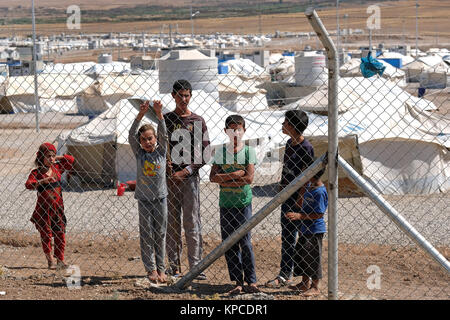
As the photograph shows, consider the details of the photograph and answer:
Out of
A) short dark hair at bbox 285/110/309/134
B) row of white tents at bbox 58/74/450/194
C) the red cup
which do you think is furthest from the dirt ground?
row of white tents at bbox 58/74/450/194

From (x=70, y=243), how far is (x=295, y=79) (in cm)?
1815

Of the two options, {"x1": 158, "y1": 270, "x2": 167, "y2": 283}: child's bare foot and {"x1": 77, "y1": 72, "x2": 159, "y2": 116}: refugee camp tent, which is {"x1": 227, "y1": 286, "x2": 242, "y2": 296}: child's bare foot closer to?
{"x1": 158, "y1": 270, "x2": 167, "y2": 283}: child's bare foot

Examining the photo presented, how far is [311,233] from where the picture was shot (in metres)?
→ 5.95

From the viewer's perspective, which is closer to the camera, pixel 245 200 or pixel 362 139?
pixel 245 200

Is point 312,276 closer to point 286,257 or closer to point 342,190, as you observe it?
point 286,257

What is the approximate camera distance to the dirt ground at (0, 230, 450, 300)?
19.4ft

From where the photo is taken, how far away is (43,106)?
89.2 feet

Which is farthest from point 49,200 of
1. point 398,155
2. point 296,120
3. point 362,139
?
point 398,155

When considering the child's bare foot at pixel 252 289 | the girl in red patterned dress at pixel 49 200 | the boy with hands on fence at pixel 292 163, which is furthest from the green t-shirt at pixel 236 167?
the girl in red patterned dress at pixel 49 200

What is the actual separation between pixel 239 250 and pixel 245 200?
0.44 meters

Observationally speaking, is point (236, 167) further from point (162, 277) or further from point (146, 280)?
point (146, 280)

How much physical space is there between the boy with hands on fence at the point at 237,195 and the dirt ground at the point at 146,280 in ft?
0.83

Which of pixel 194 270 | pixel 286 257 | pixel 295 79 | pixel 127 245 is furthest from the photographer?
pixel 295 79

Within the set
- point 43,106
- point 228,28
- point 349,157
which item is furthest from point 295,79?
point 228,28
